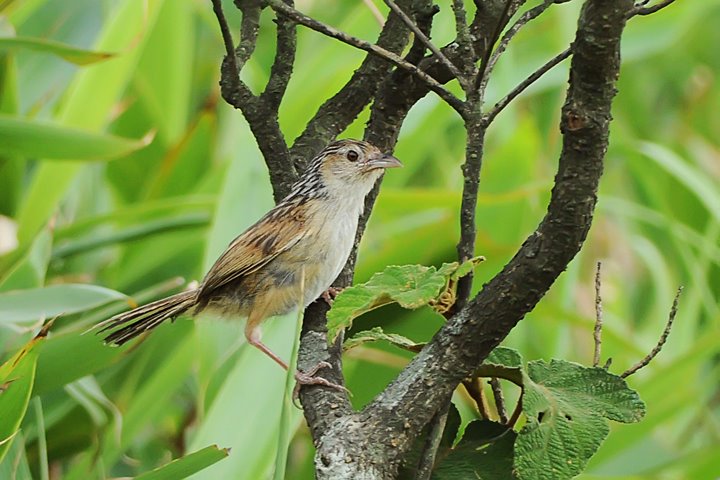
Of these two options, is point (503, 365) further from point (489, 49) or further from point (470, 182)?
point (489, 49)

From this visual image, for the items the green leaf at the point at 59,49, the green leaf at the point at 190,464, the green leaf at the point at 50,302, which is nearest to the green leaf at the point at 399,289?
the green leaf at the point at 190,464

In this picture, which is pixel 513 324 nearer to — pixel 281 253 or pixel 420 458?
pixel 420 458

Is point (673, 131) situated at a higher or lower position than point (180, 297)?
higher

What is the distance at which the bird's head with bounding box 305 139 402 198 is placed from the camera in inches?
91.7

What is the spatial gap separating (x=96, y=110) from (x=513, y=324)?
7.24ft

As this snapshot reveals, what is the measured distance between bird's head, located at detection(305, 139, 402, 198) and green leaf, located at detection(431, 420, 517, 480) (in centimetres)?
92

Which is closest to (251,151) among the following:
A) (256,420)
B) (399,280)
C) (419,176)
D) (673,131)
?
(256,420)

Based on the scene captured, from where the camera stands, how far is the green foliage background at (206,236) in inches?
97.0

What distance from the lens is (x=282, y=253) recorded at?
244 centimetres

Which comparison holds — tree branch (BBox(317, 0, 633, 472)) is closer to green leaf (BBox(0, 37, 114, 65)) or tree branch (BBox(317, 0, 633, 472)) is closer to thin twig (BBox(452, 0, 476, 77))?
thin twig (BBox(452, 0, 476, 77))

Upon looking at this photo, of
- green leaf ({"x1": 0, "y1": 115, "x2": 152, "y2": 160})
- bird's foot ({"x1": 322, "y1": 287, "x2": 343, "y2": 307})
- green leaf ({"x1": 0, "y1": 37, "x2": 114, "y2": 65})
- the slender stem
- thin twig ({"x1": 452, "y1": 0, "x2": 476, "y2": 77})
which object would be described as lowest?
bird's foot ({"x1": 322, "y1": 287, "x2": 343, "y2": 307})

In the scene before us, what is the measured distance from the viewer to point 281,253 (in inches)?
95.8

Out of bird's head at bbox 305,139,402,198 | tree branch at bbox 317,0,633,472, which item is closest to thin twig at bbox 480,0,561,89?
tree branch at bbox 317,0,633,472

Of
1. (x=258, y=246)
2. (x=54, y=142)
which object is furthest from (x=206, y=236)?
(x=258, y=246)
